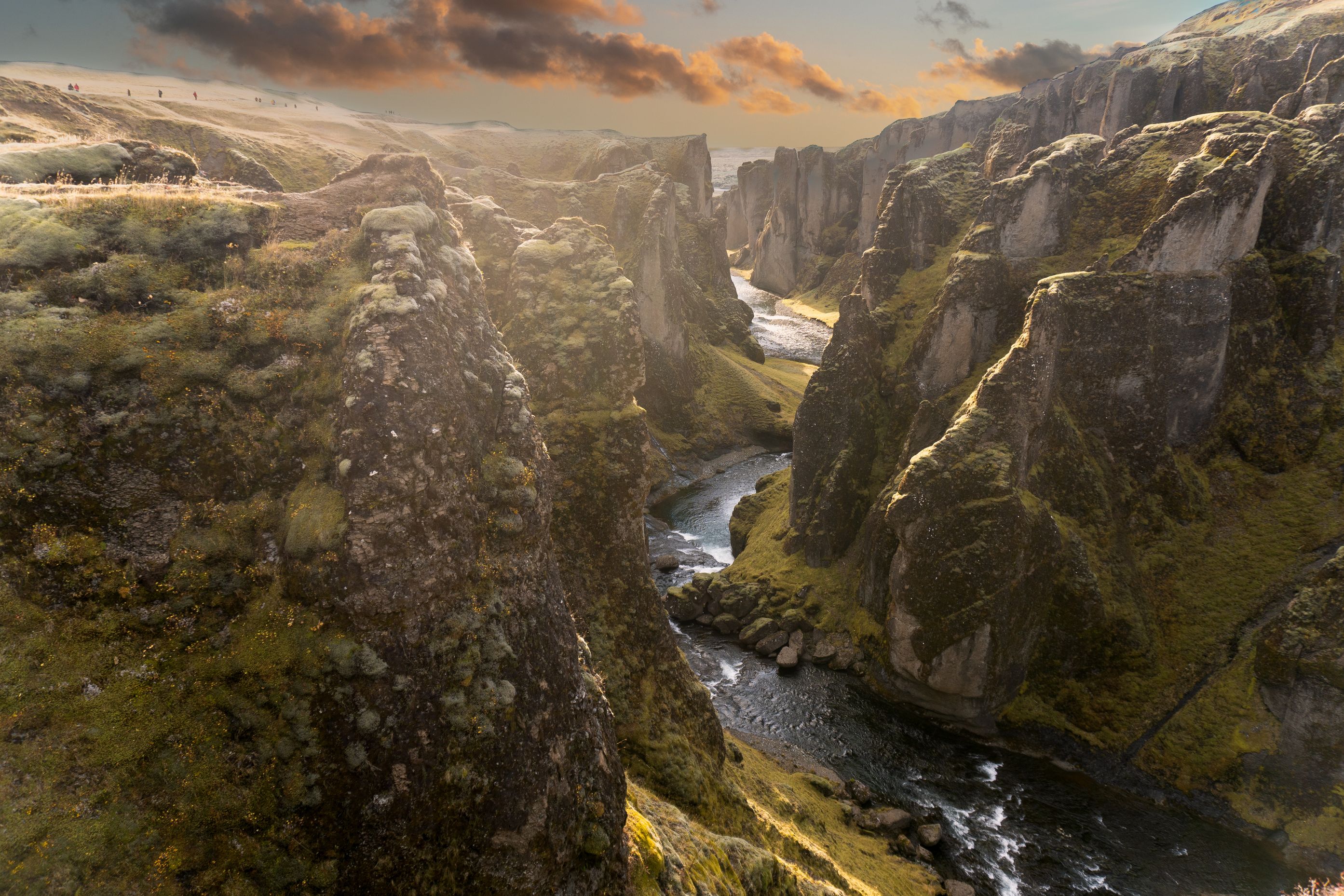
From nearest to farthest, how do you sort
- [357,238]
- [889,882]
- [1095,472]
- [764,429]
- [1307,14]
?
[357,238] → [889,882] → [1095,472] → [764,429] → [1307,14]

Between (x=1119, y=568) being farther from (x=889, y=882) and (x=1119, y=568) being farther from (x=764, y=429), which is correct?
(x=764, y=429)

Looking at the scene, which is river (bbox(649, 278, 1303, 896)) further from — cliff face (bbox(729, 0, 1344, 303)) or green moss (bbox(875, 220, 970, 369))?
cliff face (bbox(729, 0, 1344, 303))

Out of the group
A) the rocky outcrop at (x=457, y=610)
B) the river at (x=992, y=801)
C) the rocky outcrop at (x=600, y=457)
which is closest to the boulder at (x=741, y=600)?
the river at (x=992, y=801)

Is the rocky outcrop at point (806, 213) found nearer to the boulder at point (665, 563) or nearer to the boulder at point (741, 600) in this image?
the boulder at point (665, 563)

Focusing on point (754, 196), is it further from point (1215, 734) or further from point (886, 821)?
point (886, 821)

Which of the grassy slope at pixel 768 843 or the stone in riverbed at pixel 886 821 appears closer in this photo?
the grassy slope at pixel 768 843

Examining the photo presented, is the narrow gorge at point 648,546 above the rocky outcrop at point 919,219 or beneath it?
beneath

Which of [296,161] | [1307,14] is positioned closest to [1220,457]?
[296,161]

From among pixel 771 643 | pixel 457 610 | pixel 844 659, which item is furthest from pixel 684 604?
pixel 457 610
